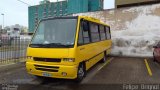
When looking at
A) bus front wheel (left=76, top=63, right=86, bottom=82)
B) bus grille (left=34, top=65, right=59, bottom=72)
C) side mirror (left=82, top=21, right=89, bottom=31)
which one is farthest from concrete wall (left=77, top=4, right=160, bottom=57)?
bus grille (left=34, top=65, right=59, bottom=72)

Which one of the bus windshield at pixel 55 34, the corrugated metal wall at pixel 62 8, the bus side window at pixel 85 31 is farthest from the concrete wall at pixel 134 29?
the bus windshield at pixel 55 34

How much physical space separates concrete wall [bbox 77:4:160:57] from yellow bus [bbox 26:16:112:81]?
984cm

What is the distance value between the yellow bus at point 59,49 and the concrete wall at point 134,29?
9840mm

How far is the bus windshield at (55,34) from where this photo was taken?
7.79 meters

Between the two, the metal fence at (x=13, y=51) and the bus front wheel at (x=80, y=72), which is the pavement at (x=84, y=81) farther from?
the metal fence at (x=13, y=51)

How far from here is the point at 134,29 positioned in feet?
59.0

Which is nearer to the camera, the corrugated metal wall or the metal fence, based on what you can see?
the metal fence

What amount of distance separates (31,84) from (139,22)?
12.2m

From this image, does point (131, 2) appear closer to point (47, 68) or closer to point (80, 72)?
point (80, 72)

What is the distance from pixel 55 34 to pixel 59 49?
2.66 ft

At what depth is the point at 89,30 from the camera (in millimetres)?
9594

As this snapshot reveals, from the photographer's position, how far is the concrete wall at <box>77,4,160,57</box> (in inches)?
675

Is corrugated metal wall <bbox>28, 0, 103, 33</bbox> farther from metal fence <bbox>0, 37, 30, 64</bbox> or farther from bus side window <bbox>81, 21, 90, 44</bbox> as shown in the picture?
bus side window <bbox>81, 21, 90, 44</bbox>

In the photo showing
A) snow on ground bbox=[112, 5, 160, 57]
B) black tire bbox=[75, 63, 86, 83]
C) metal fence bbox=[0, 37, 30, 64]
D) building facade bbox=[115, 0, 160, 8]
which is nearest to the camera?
black tire bbox=[75, 63, 86, 83]
